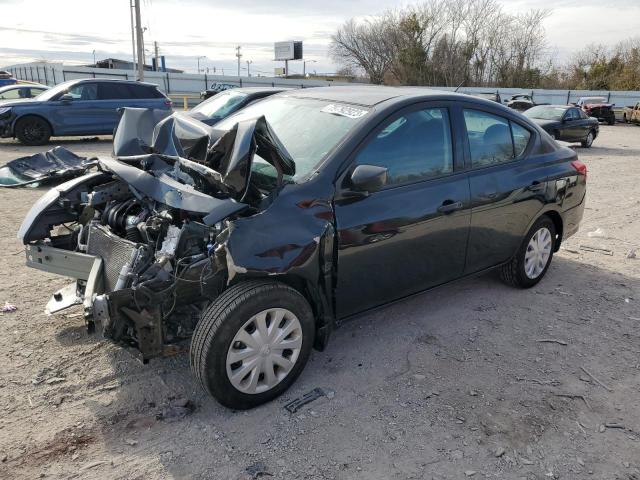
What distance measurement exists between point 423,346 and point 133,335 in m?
2.04

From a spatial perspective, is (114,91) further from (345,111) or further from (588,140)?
(588,140)

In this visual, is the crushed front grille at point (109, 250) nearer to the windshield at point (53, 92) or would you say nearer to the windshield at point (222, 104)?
the windshield at point (222, 104)

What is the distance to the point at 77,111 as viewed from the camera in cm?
1315

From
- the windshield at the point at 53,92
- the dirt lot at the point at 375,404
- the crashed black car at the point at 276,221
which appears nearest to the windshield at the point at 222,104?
the windshield at the point at 53,92

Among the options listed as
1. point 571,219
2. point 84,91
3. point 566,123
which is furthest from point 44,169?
point 566,123

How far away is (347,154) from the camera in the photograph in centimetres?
326

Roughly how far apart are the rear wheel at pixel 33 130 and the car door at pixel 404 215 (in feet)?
39.5

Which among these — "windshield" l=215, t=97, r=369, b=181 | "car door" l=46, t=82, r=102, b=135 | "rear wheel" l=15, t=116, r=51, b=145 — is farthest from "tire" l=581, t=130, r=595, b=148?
"windshield" l=215, t=97, r=369, b=181

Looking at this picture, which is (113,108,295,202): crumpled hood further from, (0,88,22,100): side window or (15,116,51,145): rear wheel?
(0,88,22,100): side window

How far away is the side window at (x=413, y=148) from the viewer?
3.42 metres

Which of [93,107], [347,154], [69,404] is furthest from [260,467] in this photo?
[93,107]

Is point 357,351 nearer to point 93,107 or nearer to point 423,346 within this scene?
point 423,346

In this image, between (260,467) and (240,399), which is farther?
(240,399)

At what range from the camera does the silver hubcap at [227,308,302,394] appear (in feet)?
9.53
